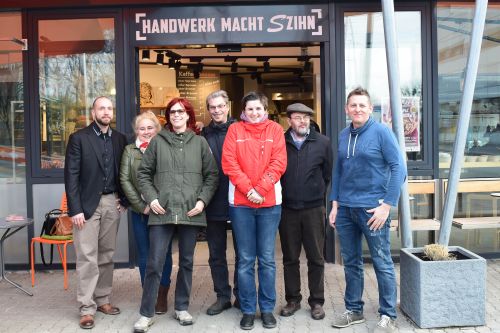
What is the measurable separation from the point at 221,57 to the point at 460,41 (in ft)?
15.3

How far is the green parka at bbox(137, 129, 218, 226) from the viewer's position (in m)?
4.41

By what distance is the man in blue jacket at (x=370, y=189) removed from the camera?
4.23 m

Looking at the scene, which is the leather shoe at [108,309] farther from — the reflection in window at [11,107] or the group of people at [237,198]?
the reflection in window at [11,107]

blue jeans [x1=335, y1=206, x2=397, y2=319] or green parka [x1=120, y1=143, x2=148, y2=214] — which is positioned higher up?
green parka [x1=120, y1=143, x2=148, y2=214]

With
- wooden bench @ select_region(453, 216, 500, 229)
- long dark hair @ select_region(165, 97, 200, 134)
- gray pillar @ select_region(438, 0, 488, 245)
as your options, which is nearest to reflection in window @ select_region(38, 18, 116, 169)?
long dark hair @ select_region(165, 97, 200, 134)

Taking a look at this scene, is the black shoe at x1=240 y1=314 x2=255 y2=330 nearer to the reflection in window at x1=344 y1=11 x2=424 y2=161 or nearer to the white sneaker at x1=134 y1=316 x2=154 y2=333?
the white sneaker at x1=134 y1=316 x2=154 y2=333

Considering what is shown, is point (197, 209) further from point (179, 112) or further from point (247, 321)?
point (247, 321)

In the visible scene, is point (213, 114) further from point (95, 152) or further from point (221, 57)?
point (221, 57)

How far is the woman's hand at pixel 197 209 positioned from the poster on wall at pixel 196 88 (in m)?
6.61

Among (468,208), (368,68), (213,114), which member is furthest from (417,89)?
(213,114)

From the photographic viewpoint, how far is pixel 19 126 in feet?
21.4

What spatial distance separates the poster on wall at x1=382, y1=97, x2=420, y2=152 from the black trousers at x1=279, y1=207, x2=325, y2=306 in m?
2.25

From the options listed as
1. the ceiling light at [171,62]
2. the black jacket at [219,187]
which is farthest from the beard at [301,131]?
A: the ceiling light at [171,62]

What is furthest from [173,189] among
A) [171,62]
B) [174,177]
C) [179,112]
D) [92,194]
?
[171,62]
